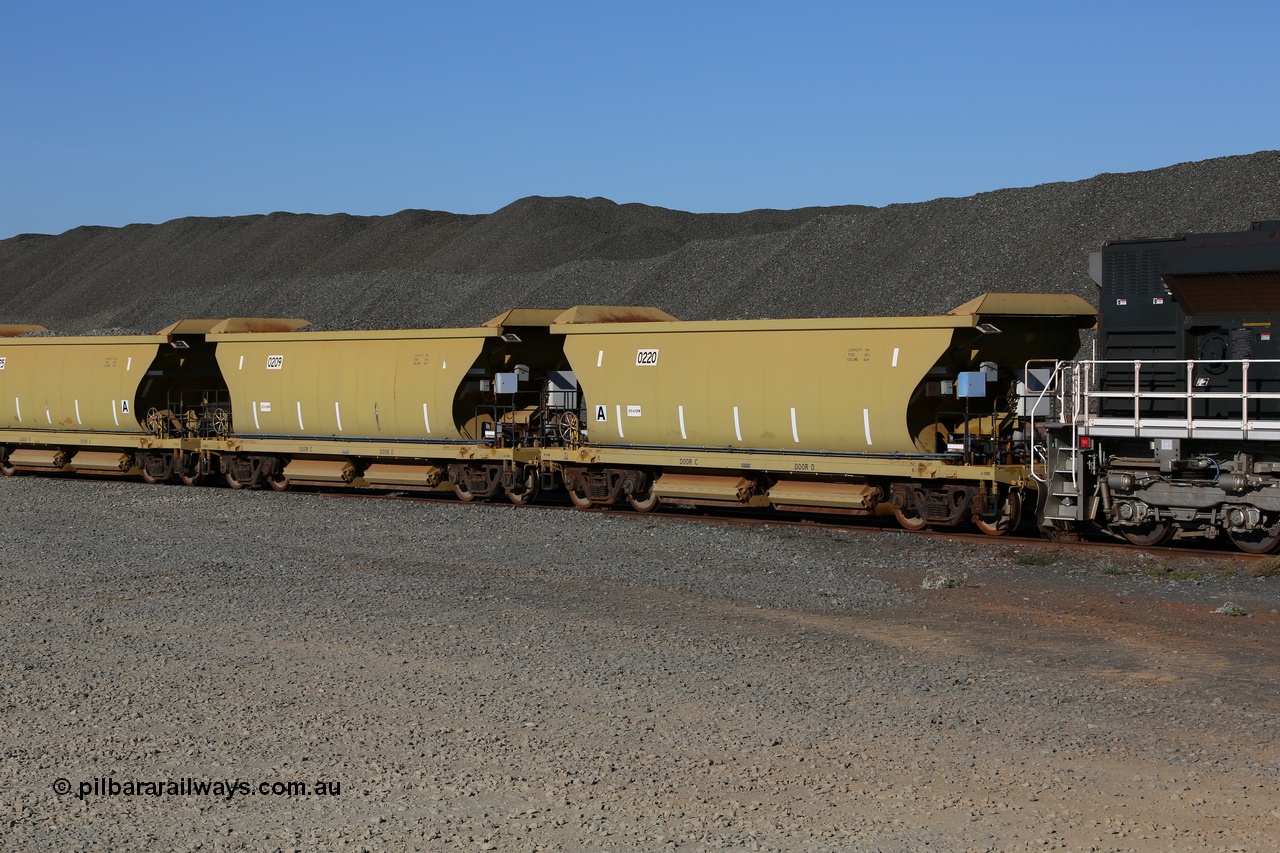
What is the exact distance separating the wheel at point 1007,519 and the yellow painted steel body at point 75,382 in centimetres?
1853

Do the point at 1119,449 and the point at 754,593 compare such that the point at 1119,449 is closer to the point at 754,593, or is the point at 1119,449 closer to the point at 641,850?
the point at 754,593

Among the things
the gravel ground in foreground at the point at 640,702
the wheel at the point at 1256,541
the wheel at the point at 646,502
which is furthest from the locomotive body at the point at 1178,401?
the wheel at the point at 646,502

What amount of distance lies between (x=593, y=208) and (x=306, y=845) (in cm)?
10701

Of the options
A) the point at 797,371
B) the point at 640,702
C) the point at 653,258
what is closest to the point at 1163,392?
the point at 797,371

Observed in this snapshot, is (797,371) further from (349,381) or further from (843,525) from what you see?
(349,381)

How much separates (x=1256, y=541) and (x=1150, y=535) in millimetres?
1185

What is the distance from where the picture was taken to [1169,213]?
5209 cm

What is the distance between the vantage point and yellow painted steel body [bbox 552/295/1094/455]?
1816cm

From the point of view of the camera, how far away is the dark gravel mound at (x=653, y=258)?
52719 millimetres

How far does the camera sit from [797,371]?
764 inches

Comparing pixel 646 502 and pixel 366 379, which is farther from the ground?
pixel 366 379

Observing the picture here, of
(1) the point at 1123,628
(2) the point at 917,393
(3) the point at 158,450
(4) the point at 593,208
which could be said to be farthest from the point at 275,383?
(4) the point at 593,208

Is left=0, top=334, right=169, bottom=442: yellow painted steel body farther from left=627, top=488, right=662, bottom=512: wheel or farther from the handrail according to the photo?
the handrail

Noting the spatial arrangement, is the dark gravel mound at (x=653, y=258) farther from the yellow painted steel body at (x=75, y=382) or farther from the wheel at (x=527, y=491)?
the yellow painted steel body at (x=75, y=382)
